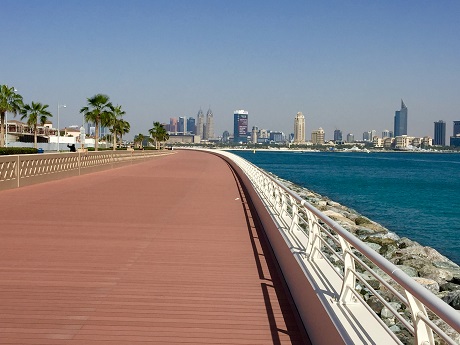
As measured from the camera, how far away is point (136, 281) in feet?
23.6

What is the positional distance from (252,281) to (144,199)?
1098 cm

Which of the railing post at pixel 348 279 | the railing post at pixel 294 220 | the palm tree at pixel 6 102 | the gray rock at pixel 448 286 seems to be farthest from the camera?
the palm tree at pixel 6 102

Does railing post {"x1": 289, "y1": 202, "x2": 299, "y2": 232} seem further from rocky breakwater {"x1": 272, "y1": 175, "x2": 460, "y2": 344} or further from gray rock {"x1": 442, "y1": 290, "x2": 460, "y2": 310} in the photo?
gray rock {"x1": 442, "y1": 290, "x2": 460, "y2": 310}

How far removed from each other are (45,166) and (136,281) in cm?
1846

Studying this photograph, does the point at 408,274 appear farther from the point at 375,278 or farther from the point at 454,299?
the point at 375,278

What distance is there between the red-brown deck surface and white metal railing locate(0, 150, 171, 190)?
19.8 feet

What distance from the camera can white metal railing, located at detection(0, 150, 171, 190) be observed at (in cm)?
2006

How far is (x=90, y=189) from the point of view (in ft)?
70.1

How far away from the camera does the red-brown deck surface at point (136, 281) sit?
5320 millimetres

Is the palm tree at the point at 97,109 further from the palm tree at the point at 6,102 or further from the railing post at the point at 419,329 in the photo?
the railing post at the point at 419,329

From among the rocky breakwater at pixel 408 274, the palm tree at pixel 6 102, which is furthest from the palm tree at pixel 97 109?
the rocky breakwater at pixel 408 274

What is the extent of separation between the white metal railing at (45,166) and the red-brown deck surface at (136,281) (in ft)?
19.8

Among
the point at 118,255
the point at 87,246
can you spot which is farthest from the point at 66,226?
the point at 118,255

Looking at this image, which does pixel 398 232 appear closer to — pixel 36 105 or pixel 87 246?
pixel 87 246
